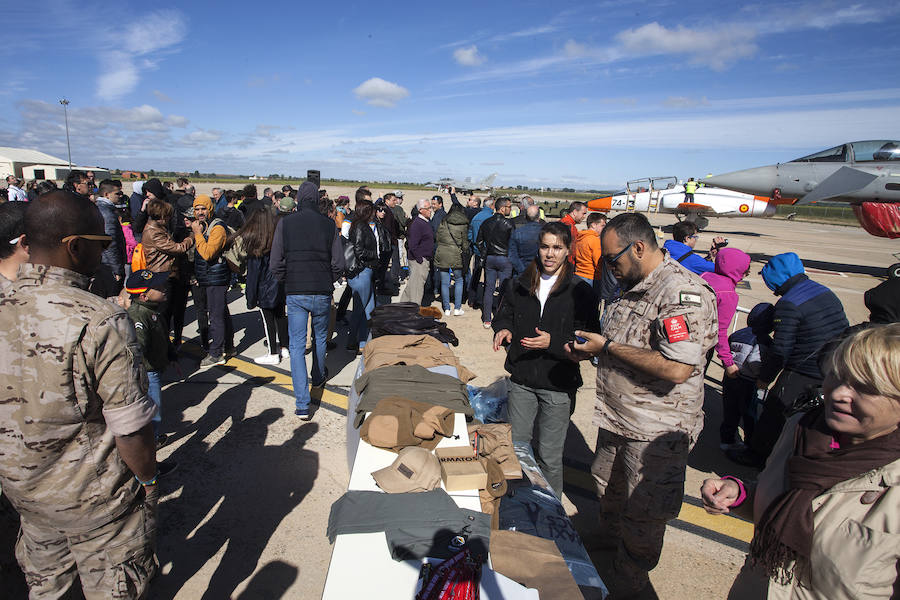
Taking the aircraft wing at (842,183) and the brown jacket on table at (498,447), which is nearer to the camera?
the brown jacket on table at (498,447)

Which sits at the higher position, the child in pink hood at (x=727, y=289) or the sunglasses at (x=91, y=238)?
the sunglasses at (x=91, y=238)

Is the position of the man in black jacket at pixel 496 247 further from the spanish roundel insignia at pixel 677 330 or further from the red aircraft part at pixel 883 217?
the spanish roundel insignia at pixel 677 330

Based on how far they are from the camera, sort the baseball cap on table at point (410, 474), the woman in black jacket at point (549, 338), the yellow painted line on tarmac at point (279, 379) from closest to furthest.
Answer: the baseball cap on table at point (410, 474)
the woman in black jacket at point (549, 338)
the yellow painted line on tarmac at point (279, 379)

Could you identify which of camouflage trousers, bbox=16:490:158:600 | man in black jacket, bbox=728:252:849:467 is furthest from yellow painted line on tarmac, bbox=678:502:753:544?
camouflage trousers, bbox=16:490:158:600

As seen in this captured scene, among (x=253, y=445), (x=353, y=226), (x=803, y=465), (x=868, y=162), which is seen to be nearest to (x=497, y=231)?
(x=353, y=226)

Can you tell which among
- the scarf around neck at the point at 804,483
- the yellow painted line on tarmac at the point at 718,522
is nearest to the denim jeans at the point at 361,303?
the yellow painted line on tarmac at the point at 718,522

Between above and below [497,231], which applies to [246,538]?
below

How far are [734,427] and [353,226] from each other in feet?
16.1

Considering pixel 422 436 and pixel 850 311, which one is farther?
pixel 850 311

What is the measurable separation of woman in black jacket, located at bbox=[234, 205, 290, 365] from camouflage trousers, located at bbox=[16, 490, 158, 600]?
368 cm

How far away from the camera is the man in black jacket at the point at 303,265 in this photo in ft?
14.8

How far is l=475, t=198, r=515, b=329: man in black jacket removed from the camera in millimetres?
7375

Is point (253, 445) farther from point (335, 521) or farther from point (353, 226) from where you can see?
point (353, 226)

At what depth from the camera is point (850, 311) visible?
388 inches
